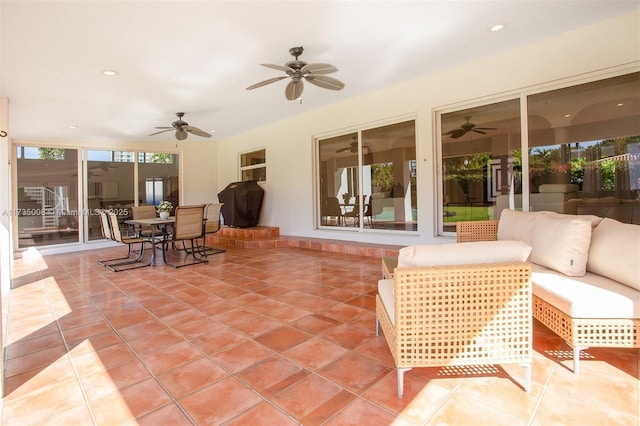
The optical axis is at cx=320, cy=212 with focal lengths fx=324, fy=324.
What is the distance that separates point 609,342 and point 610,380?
0.64 ft

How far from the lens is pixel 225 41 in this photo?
3.45 meters

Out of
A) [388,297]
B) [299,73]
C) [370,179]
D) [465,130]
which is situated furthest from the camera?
[370,179]

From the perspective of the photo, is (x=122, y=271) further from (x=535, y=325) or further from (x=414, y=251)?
(x=535, y=325)

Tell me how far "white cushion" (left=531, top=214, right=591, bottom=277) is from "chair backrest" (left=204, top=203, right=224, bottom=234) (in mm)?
5083

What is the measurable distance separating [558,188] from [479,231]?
4.47ft

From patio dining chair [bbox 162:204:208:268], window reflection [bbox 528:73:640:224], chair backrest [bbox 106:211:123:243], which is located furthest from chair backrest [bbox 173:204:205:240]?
window reflection [bbox 528:73:640:224]

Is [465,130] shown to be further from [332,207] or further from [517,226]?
[332,207]

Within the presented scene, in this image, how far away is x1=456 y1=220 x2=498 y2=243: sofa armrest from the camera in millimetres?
3432

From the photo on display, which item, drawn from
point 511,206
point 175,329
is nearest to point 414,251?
point 175,329

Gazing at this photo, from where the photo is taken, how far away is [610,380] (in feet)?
5.54

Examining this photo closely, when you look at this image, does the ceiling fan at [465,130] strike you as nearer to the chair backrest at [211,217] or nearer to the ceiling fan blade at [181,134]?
the chair backrest at [211,217]

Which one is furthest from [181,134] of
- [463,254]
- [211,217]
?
[463,254]

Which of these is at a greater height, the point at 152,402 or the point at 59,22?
the point at 59,22

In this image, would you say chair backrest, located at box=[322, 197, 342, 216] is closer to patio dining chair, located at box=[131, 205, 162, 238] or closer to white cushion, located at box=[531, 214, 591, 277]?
patio dining chair, located at box=[131, 205, 162, 238]
